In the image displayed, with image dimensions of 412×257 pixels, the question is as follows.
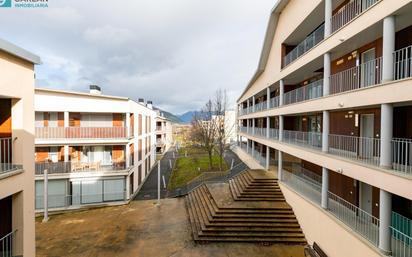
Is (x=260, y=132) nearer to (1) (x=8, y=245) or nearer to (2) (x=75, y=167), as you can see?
(2) (x=75, y=167)

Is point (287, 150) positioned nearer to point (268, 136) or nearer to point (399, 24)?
point (268, 136)

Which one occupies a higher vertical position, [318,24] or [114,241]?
[318,24]

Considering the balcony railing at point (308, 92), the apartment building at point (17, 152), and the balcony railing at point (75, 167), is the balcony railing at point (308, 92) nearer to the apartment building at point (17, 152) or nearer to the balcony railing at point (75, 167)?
the apartment building at point (17, 152)

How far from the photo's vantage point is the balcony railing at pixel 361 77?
377 inches

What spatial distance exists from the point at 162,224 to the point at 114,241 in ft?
10.3

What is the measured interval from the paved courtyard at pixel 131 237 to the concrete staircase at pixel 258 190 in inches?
134

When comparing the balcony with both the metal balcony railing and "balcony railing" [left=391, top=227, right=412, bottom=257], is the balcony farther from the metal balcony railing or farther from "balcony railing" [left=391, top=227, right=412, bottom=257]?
the metal balcony railing

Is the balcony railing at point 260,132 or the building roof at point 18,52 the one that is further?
the balcony railing at point 260,132

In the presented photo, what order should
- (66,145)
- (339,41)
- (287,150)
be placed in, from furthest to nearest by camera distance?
(66,145)
(287,150)
(339,41)

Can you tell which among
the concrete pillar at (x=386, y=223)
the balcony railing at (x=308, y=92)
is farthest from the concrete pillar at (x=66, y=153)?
the concrete pillar at (x=386, y=223)

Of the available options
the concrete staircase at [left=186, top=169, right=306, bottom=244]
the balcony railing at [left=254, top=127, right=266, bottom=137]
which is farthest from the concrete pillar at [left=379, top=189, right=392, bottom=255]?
the balcony railing at [left=254, top=127, right=266, bottom=137]

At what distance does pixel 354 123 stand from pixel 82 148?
20.5m

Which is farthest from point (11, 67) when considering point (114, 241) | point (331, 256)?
point (331, 256)

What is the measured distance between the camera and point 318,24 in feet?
46.6
